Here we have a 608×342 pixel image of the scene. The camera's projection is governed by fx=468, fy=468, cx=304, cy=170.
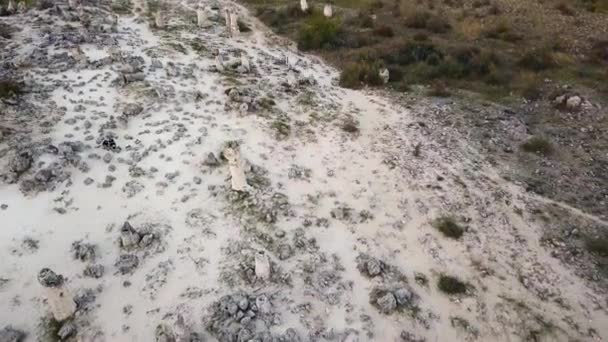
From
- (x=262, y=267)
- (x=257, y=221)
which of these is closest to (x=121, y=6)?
(x=257, y=221)

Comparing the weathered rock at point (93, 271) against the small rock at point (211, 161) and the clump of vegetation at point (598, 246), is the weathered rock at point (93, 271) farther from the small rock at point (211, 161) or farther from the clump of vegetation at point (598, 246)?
the clump of vegetation at point (598, 246)

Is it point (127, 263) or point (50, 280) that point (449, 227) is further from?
point (50, 280)

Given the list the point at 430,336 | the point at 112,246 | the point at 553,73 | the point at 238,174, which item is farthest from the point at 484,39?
the point at 112,246

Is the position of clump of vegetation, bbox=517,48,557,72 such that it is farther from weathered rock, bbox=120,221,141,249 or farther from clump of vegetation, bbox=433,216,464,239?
weathered rock, bbox=120,221,141,249

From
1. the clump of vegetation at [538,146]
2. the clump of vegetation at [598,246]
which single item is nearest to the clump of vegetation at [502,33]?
the clump of vegetation at [538,146]

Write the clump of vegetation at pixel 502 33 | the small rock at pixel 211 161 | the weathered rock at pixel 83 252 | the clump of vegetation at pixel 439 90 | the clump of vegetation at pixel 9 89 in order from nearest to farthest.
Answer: the weathered rock at pixel 83 252 < the small rock at pixel 211 161 < the clump of vegetation at pixel 9 89 < the clump of vegetation at pixel 439 90 < the clump of vegetation at pixel 502 33

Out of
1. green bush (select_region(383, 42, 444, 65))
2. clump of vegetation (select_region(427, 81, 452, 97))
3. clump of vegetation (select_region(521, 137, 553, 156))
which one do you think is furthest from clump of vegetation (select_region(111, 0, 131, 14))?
clump of vegetation (select_region(521, 137, 553, 156))
